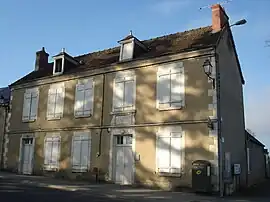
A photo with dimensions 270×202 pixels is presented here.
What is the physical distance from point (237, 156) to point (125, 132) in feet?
18.0

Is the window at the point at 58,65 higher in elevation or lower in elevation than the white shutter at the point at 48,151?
higher

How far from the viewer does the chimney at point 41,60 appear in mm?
23395

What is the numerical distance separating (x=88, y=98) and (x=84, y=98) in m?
0.29

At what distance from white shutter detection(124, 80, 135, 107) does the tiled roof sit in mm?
1324

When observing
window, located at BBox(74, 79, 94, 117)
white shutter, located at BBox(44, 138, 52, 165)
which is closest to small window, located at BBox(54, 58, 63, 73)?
window, located at BBox(74, 79, 94, 117)

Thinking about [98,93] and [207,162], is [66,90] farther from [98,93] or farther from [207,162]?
[207,162]

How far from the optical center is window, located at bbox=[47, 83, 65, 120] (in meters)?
18.6

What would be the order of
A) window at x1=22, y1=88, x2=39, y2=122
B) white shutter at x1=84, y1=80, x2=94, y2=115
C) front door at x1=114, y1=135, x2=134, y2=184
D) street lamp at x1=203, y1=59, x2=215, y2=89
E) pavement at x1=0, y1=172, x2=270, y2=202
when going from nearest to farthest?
pavement at x1=0, y1=172, x2=270, y2=202 → street lamp at x1=203, y1=59, x2=215, y2=89 → front door at x1=114, y1=135, x2=134, y2=184 → white shutter at x1=84, y1=80, x2=94, y2=115 → window at x1=22, y1=88, x2=39, y2=122

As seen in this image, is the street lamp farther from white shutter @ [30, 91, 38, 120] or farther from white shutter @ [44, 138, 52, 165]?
white shutter @ [30, 91, 38, 120]

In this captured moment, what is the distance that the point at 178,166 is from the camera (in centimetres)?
1386

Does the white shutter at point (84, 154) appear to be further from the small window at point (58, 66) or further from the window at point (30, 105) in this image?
the small window at point (58, 66)

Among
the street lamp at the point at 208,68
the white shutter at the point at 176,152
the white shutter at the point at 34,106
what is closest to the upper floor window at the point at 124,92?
the white shutter at the point at 176,152

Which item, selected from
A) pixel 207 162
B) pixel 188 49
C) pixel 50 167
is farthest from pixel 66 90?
pixel 207 162

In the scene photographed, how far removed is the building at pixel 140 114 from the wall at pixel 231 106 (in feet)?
0.16
